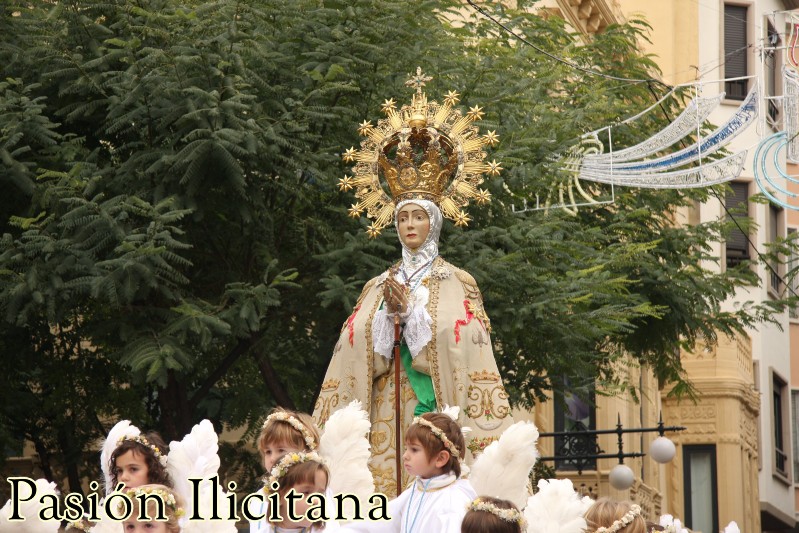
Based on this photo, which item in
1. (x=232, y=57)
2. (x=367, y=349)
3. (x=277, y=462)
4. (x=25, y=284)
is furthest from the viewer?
(x=232, y=57)

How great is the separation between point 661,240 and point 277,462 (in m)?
13.3

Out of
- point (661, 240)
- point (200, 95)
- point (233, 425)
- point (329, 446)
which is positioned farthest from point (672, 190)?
point (329, 446)

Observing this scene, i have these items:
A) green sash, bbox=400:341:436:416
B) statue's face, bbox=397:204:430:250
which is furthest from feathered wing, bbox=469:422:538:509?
statue's face, bbox=397:204:430:250

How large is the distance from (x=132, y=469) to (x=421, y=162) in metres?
4.46

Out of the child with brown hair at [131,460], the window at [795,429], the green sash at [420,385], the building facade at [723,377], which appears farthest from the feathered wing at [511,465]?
Answer: the window at [795,429]

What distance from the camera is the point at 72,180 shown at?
16.6m

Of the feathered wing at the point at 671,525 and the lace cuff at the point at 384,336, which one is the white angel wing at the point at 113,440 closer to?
the lace cuff at the point at 384,336

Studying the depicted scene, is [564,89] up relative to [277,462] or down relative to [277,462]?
up

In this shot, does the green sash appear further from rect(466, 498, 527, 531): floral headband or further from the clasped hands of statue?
rect(466, 498, 527, 531): floral headband

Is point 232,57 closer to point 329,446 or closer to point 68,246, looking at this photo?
point 68,246

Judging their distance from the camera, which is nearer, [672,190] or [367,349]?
[367,349]

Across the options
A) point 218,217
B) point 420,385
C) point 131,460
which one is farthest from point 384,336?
point 218,217

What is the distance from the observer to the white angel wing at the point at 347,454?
412 inches

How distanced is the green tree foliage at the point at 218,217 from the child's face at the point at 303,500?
637cm
